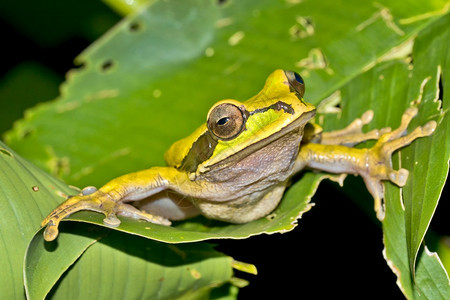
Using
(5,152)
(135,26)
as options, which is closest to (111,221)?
(5,152)

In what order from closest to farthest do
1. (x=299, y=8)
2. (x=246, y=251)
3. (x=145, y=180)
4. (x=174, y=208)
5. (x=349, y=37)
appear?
(x=145, y=180), (x=174, y=208), (x=349, y=37), (x=299, y=8), (x=246, y=251)

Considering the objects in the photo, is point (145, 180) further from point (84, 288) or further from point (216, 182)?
point (84, 288)

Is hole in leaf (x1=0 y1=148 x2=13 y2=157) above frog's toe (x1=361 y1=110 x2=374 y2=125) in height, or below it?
above

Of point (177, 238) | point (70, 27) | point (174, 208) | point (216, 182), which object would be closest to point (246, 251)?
point (174, 208)

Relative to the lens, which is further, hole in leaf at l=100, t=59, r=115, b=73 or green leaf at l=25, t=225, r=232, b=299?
hole in leaf at l=100, t=59, r=115, b=73

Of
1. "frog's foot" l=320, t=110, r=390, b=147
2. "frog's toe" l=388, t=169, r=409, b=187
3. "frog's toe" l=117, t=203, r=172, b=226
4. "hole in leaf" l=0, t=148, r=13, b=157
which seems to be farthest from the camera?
"frog's foot" l=320, t=110, r=390, b=147

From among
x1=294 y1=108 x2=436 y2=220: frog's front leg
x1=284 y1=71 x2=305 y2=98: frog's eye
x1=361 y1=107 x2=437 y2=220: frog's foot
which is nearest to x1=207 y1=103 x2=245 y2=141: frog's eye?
x1=284 y1=71 x2=305 y2=98: frog's eye

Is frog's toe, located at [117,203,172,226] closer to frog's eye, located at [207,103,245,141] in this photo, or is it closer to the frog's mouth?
the frog's mouth
